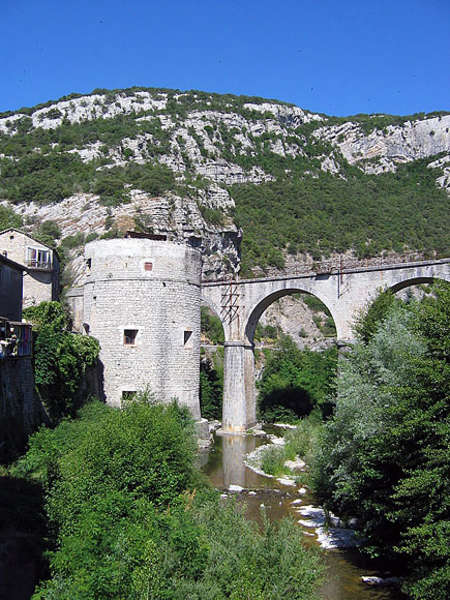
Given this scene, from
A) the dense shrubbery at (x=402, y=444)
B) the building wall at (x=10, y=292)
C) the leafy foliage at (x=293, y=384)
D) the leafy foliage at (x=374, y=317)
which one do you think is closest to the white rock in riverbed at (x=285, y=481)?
the dense shrubbery at (x=402, y=444)

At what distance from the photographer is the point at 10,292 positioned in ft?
56.5

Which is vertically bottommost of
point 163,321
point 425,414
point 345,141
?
point 425,414

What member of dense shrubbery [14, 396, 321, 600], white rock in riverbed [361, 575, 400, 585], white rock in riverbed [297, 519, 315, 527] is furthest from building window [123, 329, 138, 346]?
white rock in riverbed [361, 575, 400, 585]

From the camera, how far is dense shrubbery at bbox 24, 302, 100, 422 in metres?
15.1

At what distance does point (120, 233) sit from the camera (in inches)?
1617

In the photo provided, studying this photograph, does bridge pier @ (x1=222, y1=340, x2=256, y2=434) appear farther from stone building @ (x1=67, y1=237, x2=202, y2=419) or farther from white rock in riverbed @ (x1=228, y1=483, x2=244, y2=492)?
white rock in riverbed @ (x1=228, y1=483, x2=244, y2=492)

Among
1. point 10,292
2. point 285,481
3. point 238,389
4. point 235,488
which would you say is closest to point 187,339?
point 235,488

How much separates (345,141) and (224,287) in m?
64.3

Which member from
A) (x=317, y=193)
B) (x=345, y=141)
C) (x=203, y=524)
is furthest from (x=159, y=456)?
(x=345, y=141)

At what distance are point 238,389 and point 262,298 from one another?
5.35m

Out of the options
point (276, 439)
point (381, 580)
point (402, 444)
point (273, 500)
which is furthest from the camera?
point (276, 439)

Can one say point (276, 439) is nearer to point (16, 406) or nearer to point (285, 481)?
point (285, 481)

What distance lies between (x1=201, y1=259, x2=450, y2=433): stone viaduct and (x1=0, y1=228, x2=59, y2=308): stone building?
37.2 feet

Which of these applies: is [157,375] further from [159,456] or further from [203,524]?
[203,524]
